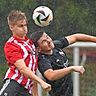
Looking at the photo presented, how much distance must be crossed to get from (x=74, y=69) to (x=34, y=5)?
9.48m

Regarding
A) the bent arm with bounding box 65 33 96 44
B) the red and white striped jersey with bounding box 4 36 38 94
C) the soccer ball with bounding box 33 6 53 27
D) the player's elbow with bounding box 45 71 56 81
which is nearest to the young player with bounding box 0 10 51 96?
the red and white striped jersey with bounding box 4 36 38 94

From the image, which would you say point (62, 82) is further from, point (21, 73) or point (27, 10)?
point (27, 10)

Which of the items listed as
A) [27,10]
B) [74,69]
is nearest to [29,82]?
[74,69]

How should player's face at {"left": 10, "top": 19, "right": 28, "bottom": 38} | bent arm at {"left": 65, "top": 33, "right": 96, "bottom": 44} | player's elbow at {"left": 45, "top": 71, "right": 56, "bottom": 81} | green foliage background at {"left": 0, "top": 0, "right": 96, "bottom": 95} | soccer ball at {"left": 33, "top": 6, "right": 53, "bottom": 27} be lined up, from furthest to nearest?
green foliage background at {"left": 0, "top": 0, "right": 96, "bottom": 95}, bent arm at {"left": 65, "top": 33, "right": 96, "bottom": 44}, soccer ball at {"left": 33, "top": 6, "right": 53, "bottom": 27}, player's face at {"left": 10, "top": 19, "right": 28, "bottom": 38}, player's elbow at {"left": 45, "top": 71, "right": 56, "bottom": 81}

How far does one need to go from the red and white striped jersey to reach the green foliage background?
7501 mm

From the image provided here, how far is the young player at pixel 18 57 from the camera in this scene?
4.63 m

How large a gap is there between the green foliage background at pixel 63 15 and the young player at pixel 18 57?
749 centimetres

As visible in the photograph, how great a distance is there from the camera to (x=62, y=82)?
4.91 meters

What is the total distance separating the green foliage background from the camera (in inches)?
500

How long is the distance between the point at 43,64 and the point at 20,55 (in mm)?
243

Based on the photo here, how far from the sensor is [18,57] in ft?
15.0

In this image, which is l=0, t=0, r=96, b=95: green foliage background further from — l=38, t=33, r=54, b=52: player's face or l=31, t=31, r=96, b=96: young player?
l=38, t=33, r=54, b=52: player's face

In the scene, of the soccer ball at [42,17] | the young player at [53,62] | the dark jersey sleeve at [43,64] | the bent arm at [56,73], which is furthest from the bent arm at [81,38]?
the bent arm at [56,73]

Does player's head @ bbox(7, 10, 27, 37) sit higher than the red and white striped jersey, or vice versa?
player's head @ bbox(7, 10, 27, 37)
